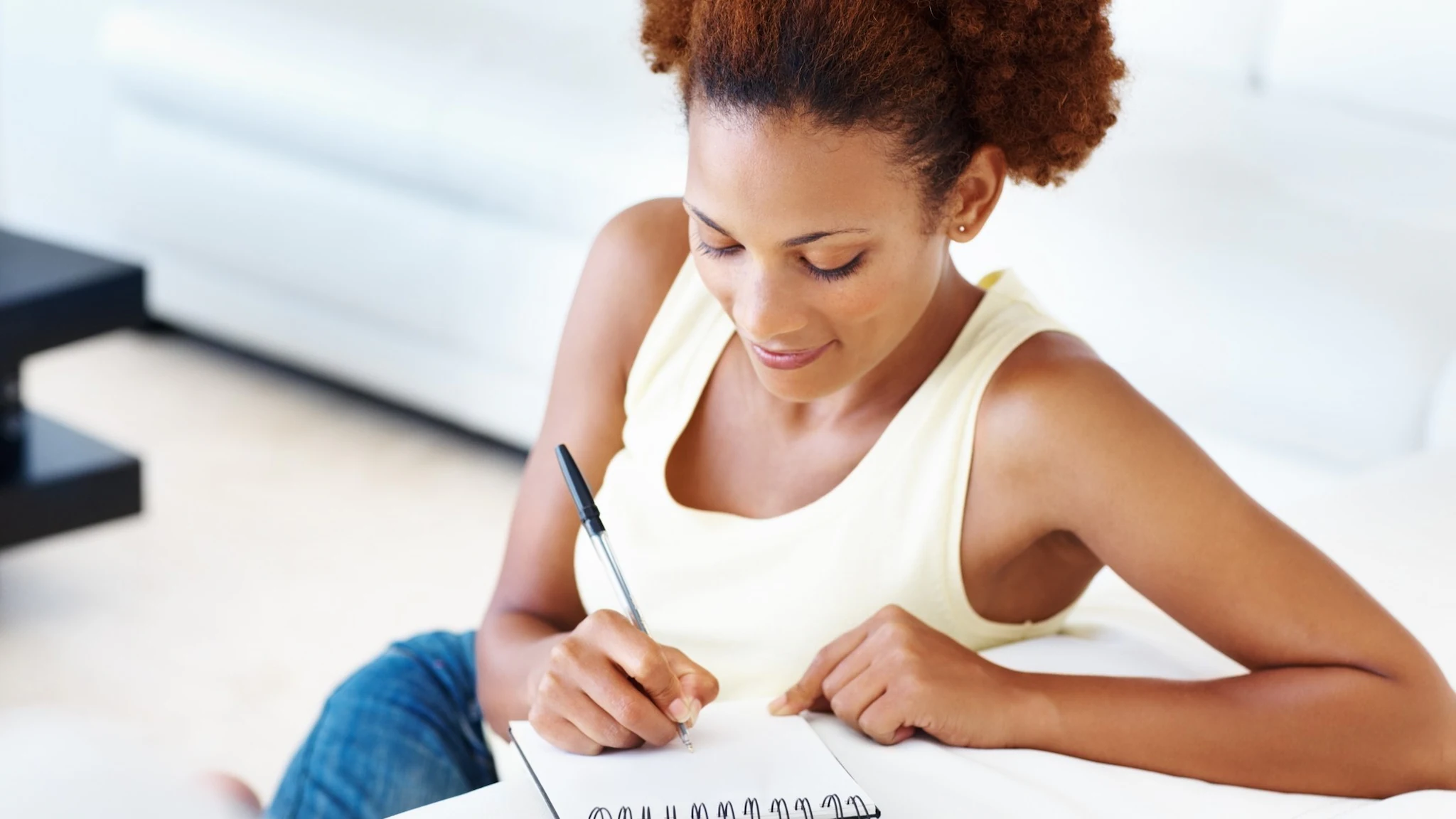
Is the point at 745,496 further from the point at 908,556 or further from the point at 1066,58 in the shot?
the point at 1066,58

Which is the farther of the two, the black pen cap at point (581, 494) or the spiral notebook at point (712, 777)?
the black pen cap at point (581, 494)

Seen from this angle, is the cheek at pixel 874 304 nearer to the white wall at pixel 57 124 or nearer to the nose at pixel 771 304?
the nose at pixel 771 304

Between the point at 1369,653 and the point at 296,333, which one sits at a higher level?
the point at 1369,653

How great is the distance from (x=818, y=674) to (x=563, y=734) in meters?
0.16

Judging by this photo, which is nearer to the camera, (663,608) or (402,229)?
(663,608)

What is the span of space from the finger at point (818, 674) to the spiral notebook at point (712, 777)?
0.02m

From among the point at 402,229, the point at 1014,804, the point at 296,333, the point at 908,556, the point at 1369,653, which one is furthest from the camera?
the point at 296,333

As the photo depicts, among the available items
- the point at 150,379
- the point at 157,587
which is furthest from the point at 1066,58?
the point at 150,379

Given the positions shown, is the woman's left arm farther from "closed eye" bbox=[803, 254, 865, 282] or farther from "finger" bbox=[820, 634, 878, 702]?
"closed eye" bbox=[803, 254, 865, 282]

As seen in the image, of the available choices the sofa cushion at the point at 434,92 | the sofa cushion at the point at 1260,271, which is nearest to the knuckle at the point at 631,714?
the sofa cushion at the point at 1260,271

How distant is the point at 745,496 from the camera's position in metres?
1.14

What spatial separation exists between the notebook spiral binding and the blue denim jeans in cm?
33

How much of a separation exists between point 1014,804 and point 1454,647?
0.38 metres

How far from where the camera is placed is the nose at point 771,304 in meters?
0.95
